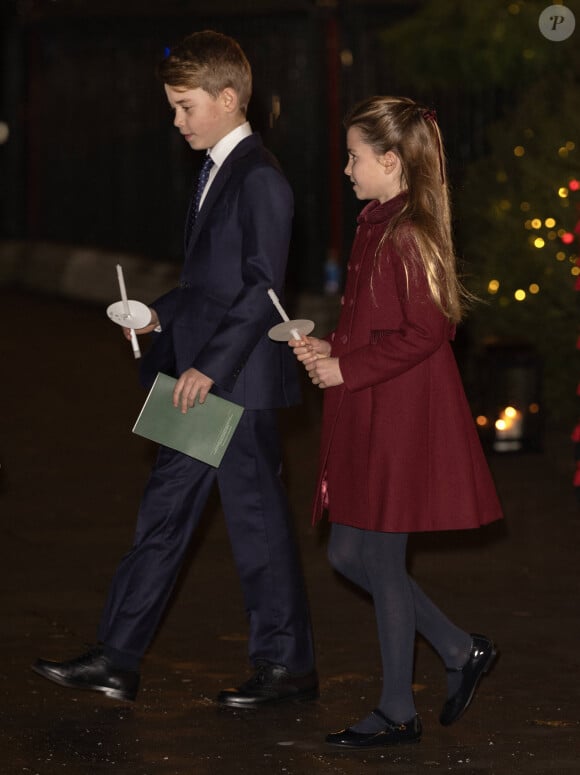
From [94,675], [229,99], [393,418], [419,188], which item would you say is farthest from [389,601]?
[229,99]

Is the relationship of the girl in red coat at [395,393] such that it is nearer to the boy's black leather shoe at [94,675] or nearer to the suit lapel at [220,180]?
the suit lapel at [220,180]

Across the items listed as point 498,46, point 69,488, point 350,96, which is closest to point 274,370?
point 69,488

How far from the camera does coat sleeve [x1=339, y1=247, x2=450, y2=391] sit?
206 inches

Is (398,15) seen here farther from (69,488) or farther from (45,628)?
(45,628)

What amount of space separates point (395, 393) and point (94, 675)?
134 cm

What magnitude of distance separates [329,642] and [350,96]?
32.3 feet

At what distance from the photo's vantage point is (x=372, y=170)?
537 cm

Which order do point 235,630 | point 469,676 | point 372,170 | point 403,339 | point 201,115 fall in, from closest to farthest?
point 403,339
point 372,170
point 469,676
point 201,115
point 235,630

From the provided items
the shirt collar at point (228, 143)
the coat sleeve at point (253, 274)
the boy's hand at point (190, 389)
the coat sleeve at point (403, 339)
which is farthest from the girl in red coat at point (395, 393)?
the shirt collar at point (228, 143)

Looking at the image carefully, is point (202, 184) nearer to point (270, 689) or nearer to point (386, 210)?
point (386, 210)

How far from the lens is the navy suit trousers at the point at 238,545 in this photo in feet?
19.2

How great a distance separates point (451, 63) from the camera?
1321 centimetres

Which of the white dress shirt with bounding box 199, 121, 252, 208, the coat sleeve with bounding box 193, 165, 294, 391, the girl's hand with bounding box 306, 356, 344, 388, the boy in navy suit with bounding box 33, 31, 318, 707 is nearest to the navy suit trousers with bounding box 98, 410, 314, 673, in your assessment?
the boy in navy suit with bounding box 33, 31, 318, 707

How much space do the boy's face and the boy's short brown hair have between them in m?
0.02
